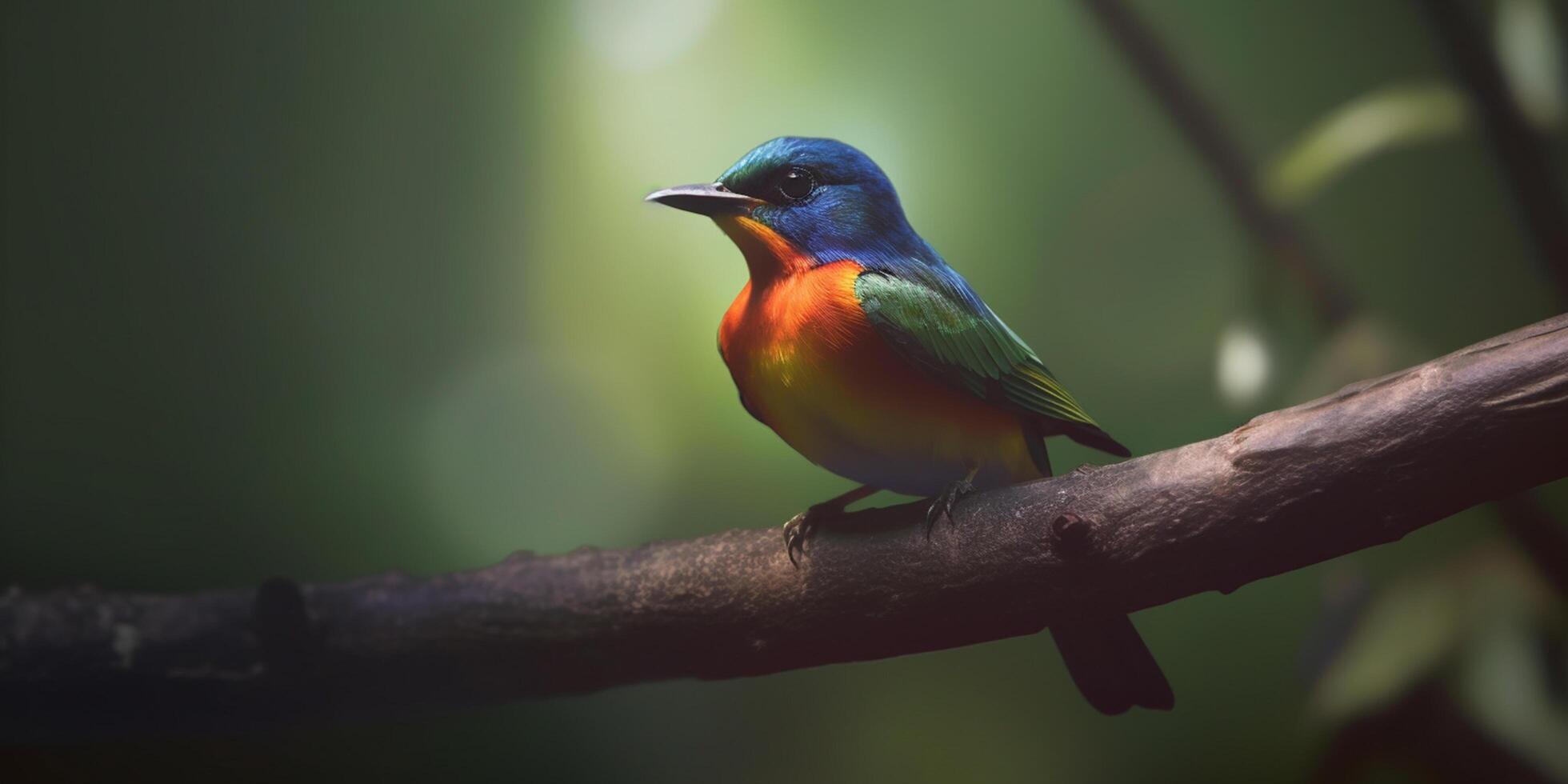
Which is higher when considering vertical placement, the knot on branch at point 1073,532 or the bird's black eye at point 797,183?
the bird's black eye at point 797,183

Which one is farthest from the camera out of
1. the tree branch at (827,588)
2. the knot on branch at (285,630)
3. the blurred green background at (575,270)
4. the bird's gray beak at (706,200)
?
the blurred green background at (575,270)

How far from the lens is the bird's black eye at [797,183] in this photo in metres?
1.52

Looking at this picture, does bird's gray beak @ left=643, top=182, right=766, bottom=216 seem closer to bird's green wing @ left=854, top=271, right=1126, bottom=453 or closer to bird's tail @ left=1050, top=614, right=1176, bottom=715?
bird's green wing @ left=854, top=271, right=1126, bottom=453

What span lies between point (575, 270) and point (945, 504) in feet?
2.86

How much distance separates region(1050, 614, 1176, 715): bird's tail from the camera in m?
1.47

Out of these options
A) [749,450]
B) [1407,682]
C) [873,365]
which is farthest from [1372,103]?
[749,450]

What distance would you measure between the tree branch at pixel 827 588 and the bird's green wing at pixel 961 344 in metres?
0.17

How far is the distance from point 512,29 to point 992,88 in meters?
0.89

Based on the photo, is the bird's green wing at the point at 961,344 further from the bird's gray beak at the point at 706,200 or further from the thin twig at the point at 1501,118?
the thin twig at the point at 1501,118

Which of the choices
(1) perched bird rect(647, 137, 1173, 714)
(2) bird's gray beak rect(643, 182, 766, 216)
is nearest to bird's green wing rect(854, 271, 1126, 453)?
(1) perched bird rect(647, 137, 1173, 714)

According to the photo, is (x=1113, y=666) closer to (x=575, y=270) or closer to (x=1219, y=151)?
(x=1219, y=151)

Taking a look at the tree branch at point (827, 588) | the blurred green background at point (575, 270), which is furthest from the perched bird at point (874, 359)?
the blurred green background at point (575, 270)

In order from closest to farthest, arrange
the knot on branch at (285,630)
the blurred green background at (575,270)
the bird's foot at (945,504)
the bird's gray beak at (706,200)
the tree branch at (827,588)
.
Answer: the tree branch at (827,588), the bird's foot at (945,504), the bird's gray beak at (706,200), the knot on branch at (285,630), the blurred green background at (575,270)

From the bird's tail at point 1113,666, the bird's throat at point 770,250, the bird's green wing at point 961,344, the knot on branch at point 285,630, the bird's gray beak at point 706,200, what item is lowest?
the bird's tail at point 1113,666
